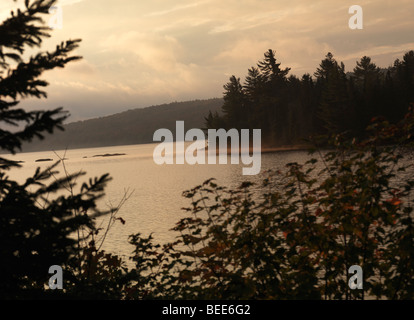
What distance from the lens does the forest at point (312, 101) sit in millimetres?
86188

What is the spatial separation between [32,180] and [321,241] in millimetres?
4312

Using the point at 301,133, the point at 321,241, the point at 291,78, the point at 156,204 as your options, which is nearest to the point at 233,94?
the point at 291,78

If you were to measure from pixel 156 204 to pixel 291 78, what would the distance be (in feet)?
317

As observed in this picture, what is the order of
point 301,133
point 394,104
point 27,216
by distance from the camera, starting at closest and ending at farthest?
point 27,216 → point 394,104 → point 301,133

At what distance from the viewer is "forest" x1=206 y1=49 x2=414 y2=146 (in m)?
86.2

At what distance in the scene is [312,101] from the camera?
326 ft

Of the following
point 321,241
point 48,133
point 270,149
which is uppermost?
point 270,149

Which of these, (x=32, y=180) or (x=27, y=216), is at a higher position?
(x=32, y=180)

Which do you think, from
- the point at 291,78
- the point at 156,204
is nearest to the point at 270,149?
the point at 291,78

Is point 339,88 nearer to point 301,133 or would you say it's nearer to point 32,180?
point 301,133

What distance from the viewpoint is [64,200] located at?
443 cm

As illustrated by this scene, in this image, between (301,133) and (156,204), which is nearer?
(156,204)
